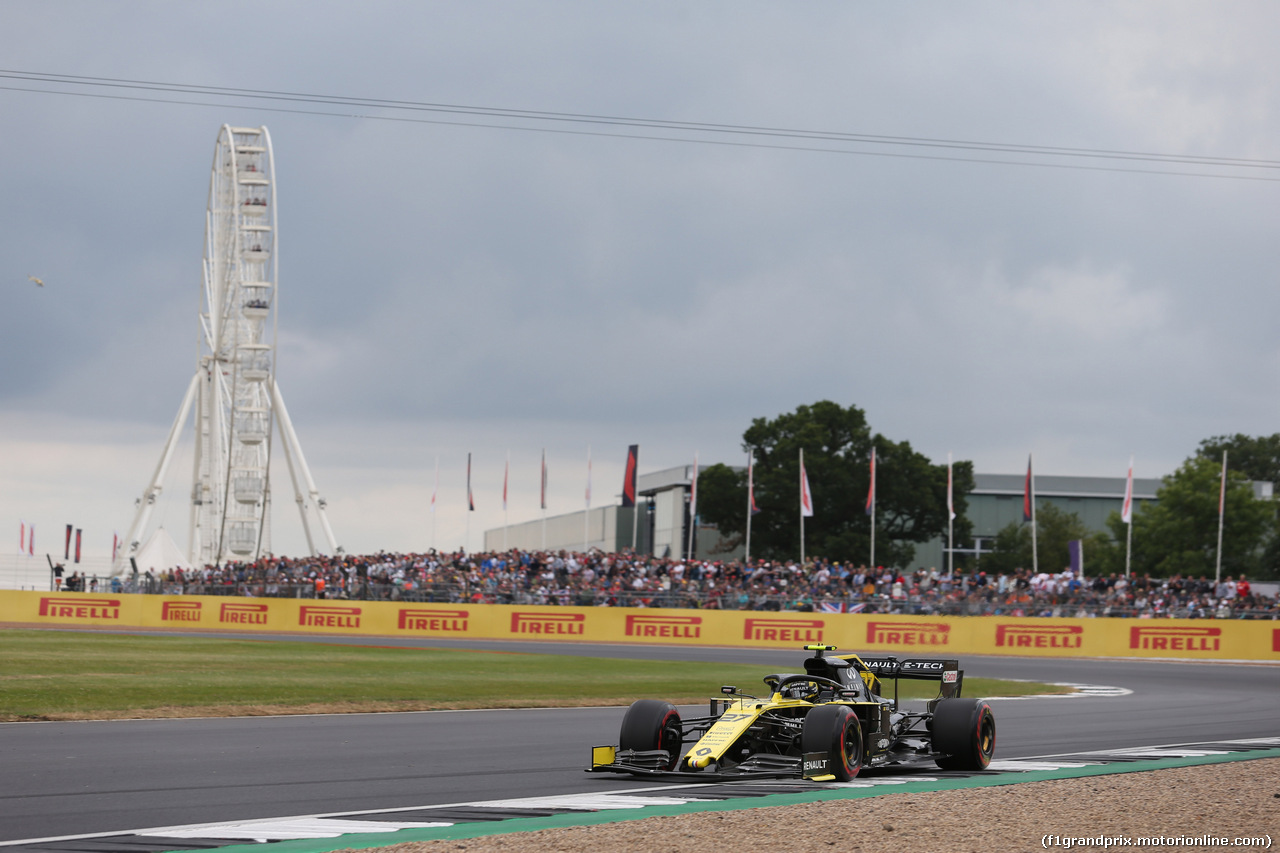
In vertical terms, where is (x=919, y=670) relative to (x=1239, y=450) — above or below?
below

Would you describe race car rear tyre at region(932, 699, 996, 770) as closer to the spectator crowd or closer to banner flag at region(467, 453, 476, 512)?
the spectator crowd

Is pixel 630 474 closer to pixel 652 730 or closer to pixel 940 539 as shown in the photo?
pixel 940 539

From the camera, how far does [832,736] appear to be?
35.9ft

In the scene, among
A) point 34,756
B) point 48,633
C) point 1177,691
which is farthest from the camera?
point 48,633

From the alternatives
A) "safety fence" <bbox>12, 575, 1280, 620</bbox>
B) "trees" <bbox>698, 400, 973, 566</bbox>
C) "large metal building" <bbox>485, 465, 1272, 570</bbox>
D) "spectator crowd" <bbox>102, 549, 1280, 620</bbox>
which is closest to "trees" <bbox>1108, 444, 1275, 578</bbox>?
"large metal building" <bbox>485, 465, 1272, 570</bbox>

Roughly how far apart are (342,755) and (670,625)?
32.3 metres

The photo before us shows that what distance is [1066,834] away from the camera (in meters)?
8.34

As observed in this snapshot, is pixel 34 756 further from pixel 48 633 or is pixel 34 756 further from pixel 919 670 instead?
pixel 48 633

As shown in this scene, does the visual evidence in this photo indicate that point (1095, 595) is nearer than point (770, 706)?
No

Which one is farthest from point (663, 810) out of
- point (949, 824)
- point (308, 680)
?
point (308, 680)

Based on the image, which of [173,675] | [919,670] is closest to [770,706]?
[919,670]

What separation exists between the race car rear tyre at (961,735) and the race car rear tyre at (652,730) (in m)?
2.48

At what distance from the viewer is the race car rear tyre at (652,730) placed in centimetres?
1127

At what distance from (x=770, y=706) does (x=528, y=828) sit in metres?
3.16
